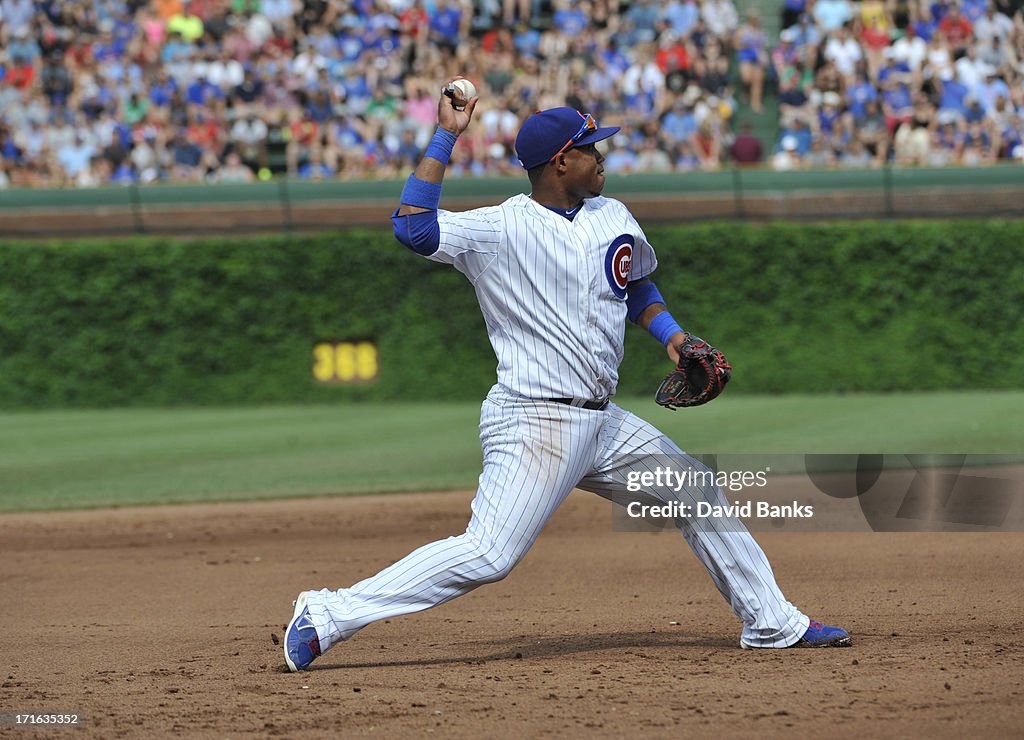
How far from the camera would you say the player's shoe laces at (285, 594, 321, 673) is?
4.70 m

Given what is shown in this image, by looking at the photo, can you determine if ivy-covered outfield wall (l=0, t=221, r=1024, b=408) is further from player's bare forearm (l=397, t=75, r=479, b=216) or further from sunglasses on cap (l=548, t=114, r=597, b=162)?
player's bare forearm (l=397, t=75, r=479, b=216)

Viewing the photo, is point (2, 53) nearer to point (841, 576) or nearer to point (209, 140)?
point (209, 140)

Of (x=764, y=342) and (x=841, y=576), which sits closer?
(x=841, y=576)

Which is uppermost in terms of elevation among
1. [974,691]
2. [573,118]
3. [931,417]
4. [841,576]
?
[573,118]

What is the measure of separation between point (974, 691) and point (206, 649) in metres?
2.92

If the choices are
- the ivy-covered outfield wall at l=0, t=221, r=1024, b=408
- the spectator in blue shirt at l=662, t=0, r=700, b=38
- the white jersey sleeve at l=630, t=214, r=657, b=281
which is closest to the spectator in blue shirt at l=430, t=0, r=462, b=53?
the spectator in blue shirt at l=662, t=0, r=700, b=38

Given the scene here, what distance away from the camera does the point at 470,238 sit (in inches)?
181

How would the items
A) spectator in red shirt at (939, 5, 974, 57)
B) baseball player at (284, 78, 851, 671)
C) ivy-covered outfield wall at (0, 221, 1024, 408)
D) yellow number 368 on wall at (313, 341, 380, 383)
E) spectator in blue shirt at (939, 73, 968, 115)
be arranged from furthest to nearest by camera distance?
spectator in red shirt at (939, 5, 974, 57) → spectator in blue shirt at (939, 73, 968, 115) → yellow number 368 on wall at (313, 341, 380, 383) → ivy-covered outfield wall at (0, 221, 1024, 408) → baseball player at (284, 78, 851, 671)

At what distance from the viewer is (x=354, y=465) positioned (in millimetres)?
11523

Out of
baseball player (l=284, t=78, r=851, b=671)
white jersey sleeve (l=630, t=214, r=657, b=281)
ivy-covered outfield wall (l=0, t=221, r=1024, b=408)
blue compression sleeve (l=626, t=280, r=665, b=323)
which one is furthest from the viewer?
ivy-covered outfield wall (l=0, t=221, r=1024, b=408)

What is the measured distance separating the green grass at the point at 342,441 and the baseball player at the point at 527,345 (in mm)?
5615

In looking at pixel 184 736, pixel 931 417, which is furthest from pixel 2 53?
pixel 184 736

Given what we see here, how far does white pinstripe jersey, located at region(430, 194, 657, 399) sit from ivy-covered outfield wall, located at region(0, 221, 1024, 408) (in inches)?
455

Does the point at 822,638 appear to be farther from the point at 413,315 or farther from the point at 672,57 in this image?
the point at 672,57
